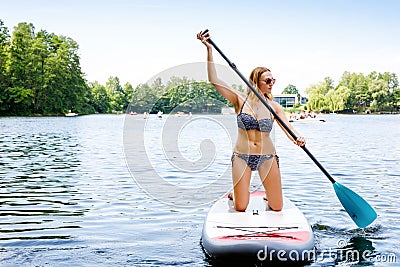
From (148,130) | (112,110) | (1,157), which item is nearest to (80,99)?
(112,110)

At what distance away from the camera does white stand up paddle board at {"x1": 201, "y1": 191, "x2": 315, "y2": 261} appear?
4941 millimetres

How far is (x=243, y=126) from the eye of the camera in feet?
19.3

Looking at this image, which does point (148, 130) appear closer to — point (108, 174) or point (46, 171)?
point (108, 174)

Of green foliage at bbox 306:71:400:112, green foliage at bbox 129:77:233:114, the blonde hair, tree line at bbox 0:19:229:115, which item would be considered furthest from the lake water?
green foliage at bbox 306:71:400:112

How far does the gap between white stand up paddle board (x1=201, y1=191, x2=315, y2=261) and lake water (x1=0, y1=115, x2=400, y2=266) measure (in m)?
0.28

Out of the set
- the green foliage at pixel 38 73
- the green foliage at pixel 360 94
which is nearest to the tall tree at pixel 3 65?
the green foliage at pixel 38 73

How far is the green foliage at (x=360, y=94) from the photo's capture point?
108 m

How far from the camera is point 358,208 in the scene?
665 cm

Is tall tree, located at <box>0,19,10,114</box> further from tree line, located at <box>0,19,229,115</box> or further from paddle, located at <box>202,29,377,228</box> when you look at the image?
paddle, located at <box>202,29,377,228</box>

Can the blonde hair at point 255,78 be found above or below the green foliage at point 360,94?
below

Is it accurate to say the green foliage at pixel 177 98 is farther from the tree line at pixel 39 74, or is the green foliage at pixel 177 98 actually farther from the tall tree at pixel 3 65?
the tall tree at pixel 3 65

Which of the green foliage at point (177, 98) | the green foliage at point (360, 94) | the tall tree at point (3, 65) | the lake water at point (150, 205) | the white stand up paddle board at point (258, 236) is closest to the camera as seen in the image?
the white stand up paddle board at point (258, 236)

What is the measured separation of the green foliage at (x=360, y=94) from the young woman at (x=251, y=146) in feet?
344

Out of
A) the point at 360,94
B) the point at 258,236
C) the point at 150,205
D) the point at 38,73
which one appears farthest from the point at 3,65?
the point at 360,94
